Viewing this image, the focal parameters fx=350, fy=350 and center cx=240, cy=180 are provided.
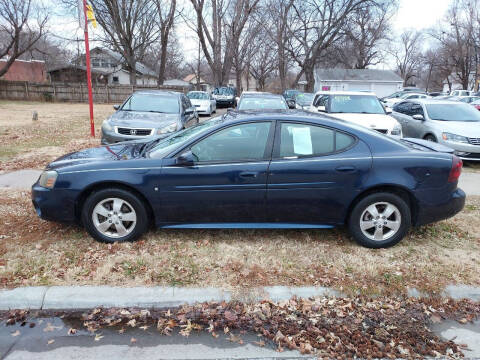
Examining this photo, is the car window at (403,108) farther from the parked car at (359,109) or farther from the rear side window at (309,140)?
the rear side window at (309,140)

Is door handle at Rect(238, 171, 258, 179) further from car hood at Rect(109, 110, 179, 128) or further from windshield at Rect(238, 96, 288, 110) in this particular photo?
windshield at Rect(238, 96, 288, 110)

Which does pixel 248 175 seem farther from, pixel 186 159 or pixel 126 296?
pixel 126 296

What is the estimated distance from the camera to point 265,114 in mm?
4074

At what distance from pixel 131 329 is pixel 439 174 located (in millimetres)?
3487

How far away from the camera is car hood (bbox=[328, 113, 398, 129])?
8320 mm

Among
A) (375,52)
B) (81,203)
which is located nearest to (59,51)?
(375,52)

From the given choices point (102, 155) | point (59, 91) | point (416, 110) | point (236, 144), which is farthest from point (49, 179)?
point (59, 91)

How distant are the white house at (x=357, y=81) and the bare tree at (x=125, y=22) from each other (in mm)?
25613

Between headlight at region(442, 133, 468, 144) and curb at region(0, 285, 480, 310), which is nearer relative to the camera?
curb at region(0, 285, 480, 310)

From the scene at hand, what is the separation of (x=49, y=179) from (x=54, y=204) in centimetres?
28

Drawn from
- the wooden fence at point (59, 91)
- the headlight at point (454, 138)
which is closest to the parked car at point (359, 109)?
the headlight at point (454, 138)

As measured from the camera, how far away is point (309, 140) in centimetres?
390

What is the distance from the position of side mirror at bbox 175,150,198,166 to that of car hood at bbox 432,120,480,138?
7042mm

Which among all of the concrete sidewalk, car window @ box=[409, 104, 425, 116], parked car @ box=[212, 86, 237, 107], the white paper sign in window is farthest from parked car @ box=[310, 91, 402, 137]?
parked car @ box=[212, 86, 237, 107]
